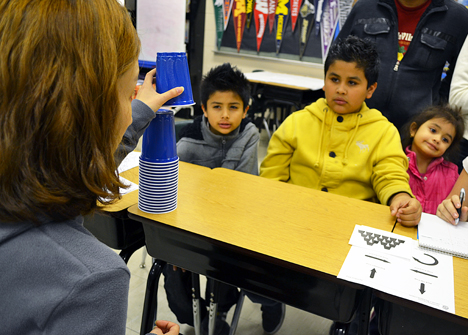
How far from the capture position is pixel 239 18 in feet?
19.1

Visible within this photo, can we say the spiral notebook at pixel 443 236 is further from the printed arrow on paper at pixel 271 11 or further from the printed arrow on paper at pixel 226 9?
the printed arrow on paper at pixel 226 9

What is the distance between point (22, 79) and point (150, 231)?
2.51ft

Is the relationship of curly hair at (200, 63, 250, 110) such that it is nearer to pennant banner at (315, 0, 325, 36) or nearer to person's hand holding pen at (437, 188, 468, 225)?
person's hand holding pen at (437, 188, 468, 225)

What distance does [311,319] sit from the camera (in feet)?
6.26

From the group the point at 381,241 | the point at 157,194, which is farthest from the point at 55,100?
the point at 381,241

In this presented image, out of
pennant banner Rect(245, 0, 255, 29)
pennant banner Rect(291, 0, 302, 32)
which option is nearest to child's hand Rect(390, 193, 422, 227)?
pennant banner Rect(291, 0, 302, 32)

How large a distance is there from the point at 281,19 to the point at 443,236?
493cm

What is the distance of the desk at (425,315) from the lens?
0.84m

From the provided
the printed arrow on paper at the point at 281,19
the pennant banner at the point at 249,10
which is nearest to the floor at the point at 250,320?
the printed arrow on paper at the point at 281,19

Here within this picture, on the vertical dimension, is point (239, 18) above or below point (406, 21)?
above

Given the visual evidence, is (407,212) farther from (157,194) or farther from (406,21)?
(406,21)

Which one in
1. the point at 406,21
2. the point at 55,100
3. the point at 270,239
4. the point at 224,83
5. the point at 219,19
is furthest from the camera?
the point at 219,19

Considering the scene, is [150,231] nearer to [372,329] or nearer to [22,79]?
[22,79]

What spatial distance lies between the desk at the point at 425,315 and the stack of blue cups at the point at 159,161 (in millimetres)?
625
